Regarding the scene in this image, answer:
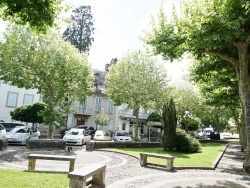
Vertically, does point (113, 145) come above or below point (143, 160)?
above

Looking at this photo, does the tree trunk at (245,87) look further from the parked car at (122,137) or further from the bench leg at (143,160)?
the parked car at (122,137)

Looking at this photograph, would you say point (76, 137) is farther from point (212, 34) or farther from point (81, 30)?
point (81, 30)

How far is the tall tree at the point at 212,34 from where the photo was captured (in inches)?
387

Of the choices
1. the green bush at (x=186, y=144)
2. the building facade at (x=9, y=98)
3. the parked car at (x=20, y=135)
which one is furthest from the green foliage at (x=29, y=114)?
the green bush at (x=186, y=144)

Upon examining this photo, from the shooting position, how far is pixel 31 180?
7324 millimetres

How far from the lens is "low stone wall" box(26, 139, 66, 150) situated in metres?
16.9

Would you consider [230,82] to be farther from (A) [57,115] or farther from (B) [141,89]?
(A) [57,115]

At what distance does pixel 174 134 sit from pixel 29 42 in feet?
46.5

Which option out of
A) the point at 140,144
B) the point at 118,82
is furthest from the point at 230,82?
the point at 118,82

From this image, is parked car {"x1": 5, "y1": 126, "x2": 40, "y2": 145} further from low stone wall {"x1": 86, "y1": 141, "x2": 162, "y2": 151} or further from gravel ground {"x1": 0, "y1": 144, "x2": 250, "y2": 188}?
gravel ground {"x1": 0, "y1": 144, "x2": 250, "y2": 188}

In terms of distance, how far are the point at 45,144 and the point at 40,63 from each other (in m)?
7.17

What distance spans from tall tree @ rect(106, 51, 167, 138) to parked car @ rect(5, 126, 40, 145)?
11.2 meters

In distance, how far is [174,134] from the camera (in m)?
17.7

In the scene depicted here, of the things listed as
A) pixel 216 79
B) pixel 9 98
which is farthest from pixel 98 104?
pixel 216 79
